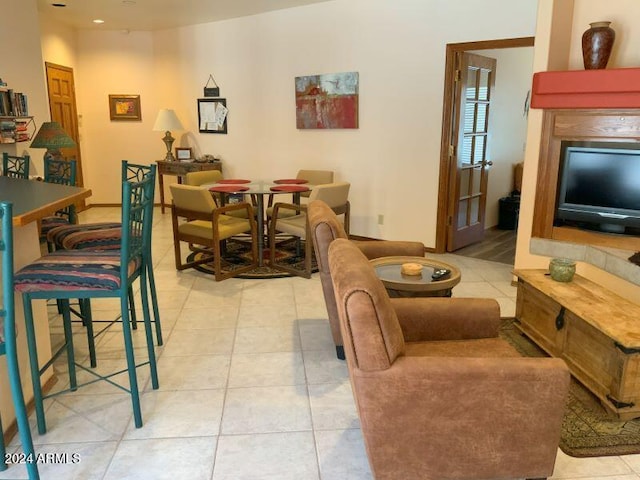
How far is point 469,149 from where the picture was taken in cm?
511

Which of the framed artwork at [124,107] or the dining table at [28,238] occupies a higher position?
the framed artwork at [124,107]

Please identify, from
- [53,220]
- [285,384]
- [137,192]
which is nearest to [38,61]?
[53,220]

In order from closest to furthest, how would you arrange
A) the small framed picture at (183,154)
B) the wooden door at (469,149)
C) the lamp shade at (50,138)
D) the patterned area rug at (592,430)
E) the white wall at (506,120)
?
1. the patterned area rug at (592,430)
2. the lamp shade at (50,138)
3. the wooden door at (469,149)
4. the white wall at (506,120)
5. the small framed picture at (183,154)

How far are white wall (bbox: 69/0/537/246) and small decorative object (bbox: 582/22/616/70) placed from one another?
0.98m

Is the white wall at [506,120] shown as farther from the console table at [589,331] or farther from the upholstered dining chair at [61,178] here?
→ the upholstered dining chair at [61,178]

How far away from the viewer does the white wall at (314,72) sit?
15.8ft

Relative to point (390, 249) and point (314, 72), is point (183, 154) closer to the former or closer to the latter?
point (314, 72)

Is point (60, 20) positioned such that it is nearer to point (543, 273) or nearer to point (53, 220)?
point (53, 220)

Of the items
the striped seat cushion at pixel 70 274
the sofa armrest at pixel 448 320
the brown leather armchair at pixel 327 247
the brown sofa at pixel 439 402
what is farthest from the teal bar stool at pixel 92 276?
the sofa armrest at pixel 448 320

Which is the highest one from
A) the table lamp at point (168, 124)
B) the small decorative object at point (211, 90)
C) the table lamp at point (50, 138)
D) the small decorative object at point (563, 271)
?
the small decorative object at point (211, 90)

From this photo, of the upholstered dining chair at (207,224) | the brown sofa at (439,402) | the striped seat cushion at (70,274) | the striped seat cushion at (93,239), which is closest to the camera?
the brown sofa at (439,402)

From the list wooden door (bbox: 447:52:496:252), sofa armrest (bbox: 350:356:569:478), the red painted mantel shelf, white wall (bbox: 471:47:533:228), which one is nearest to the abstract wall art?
wooden door (bbox: 447:52:496:252)

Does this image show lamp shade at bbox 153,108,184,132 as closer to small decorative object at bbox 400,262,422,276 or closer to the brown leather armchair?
the brown leather armchair

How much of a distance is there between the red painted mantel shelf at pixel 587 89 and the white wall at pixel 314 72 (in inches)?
39.2
